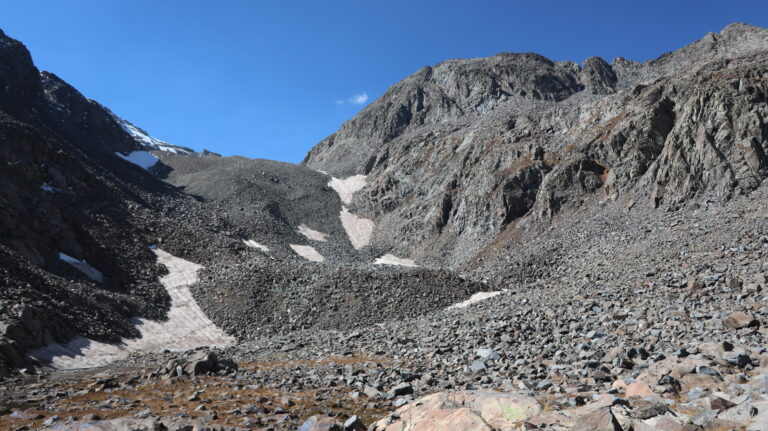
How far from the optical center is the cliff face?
160 feet

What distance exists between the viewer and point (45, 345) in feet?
85.3

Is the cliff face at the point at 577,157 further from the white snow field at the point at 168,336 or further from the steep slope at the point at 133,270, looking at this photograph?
the white snow field at the point at 168,336

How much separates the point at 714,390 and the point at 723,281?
52.3ft

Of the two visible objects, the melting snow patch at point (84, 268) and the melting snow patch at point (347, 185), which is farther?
the melting snow patch at point (347, 185)

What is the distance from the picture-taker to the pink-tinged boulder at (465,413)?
8.75 meters

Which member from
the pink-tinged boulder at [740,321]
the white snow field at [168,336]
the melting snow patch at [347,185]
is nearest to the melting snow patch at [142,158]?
the melting snow patch at [347,185]

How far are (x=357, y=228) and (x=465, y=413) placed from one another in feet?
269

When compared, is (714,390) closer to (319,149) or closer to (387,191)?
(387,191)

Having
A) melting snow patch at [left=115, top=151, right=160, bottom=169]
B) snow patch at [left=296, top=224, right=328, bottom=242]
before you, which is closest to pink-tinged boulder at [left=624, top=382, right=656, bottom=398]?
snow patch at [left=296, top=224, right=328, bottom=242]

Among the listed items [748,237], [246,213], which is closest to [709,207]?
[748,237]

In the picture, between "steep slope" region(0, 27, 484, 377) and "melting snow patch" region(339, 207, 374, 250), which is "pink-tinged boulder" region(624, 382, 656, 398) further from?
"melting snow patch" region(339, 207, 374, 250)

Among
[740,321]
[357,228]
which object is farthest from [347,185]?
[740,321]

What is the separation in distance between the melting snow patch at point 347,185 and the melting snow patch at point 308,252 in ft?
95.3

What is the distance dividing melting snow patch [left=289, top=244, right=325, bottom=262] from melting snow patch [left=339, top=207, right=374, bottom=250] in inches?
409
